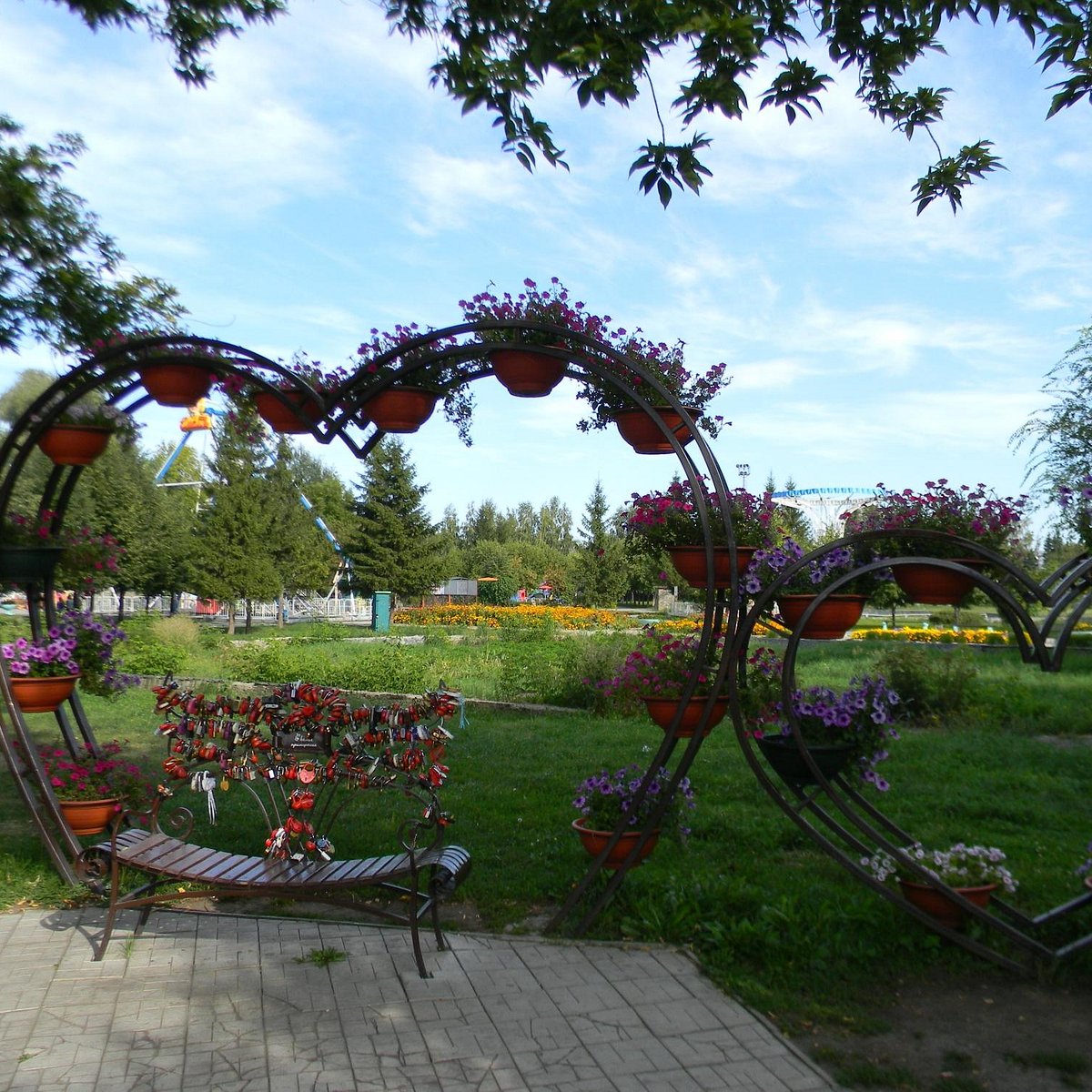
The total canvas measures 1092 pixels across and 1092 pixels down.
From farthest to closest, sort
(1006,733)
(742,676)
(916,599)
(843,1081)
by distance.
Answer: (1006,733) < (742,676) < (916,599) < (843,1081)

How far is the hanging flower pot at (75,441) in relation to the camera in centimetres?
519

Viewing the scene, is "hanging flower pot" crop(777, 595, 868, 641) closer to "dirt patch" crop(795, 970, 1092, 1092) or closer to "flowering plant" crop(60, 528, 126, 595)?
"dirt patch" crop(795, 970, 1092, 1092)

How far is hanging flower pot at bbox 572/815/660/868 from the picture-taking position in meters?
4.72

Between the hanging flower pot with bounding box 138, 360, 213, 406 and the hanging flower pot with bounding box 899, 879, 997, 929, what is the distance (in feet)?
13.9

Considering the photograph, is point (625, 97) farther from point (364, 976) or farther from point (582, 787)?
point (364, 976)

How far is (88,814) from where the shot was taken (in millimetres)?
5113

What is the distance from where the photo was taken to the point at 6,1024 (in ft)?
12.0

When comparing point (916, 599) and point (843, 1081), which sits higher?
point (916, 599)

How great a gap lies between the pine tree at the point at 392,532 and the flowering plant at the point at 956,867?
111 feet

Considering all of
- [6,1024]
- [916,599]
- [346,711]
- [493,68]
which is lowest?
[6,1024]

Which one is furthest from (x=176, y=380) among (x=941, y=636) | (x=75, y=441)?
(x=941, y=636)

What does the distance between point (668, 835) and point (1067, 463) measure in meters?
13.4

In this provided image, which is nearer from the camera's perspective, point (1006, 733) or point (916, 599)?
point (916, 599)

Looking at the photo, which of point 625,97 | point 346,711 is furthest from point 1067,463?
point 346,711
